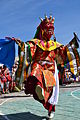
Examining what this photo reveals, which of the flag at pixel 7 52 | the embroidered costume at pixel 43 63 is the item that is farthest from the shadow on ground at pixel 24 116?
the flag at pixel 7 52

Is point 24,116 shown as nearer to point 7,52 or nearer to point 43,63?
point 43,63

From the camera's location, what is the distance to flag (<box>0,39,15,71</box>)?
667 centimetres

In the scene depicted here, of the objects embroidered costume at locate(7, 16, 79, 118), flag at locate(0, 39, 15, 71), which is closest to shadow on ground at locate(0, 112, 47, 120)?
embroidered costume at locate(7, 16, 79, 118)

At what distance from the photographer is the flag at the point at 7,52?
6668mm

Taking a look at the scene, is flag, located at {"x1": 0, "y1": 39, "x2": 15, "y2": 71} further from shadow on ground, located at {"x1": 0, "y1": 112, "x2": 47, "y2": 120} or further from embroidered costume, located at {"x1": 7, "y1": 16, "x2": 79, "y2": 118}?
shadow on ground, located at {"x1": 0, "y1": 112, "x2": 47, "y2": 120}

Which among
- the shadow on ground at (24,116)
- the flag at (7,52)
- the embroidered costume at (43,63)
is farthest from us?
the flag at (7,52)

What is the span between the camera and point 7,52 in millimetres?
6750

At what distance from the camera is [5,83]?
14531 millimetres

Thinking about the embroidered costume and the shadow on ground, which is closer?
the embroidered costume

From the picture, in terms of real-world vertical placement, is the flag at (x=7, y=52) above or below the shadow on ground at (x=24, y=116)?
above

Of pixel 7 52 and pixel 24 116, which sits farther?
pixel 7 52

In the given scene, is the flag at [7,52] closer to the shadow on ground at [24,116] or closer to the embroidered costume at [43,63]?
the embroidered costume at [43,63]

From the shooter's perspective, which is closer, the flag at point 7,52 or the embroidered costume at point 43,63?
the embroidered costume at point 43,63

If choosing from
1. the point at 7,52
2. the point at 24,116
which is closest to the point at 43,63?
the point at 7,52
